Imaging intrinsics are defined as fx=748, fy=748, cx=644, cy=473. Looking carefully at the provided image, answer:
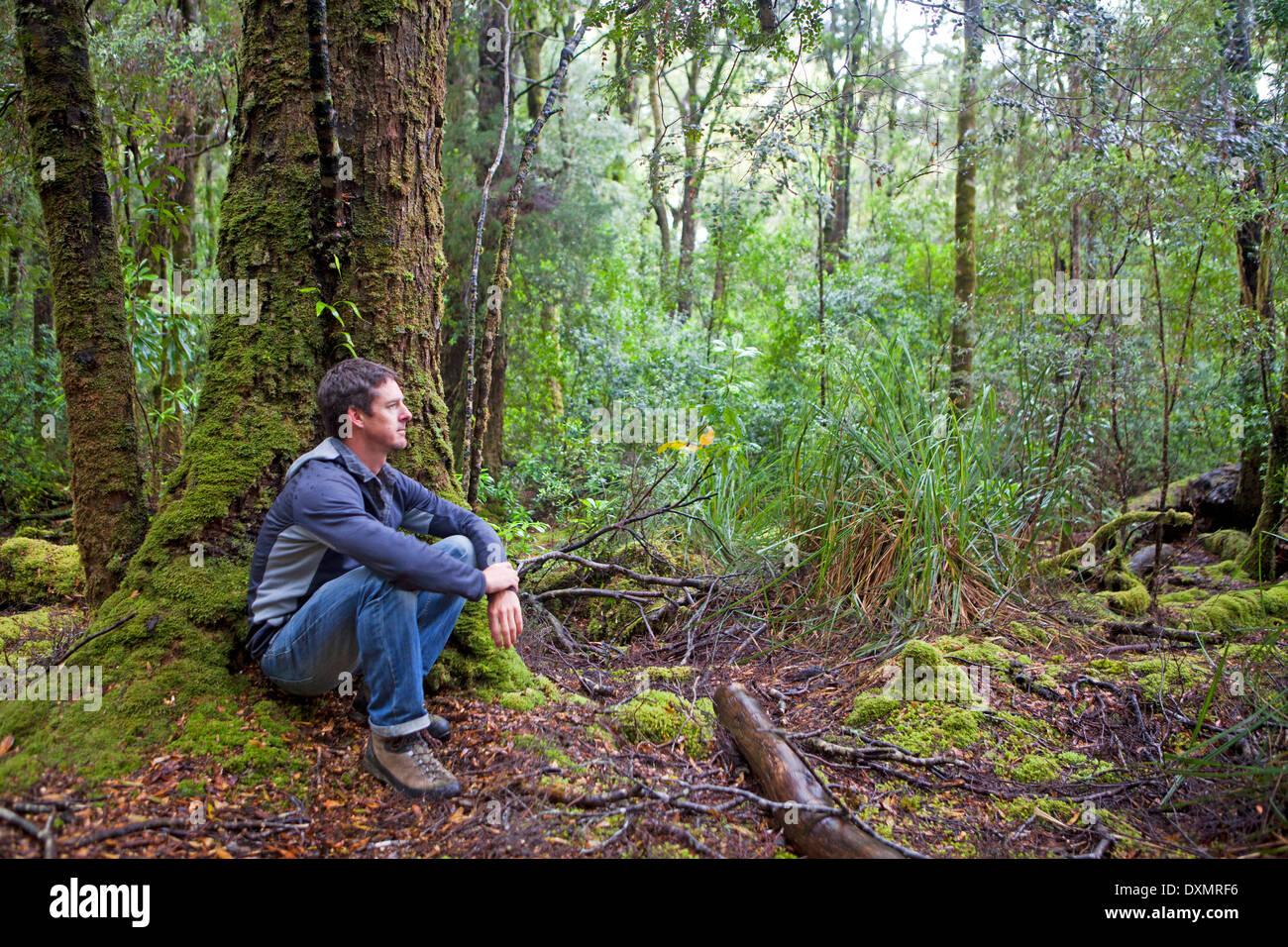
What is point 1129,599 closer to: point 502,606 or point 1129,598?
point 1129,598

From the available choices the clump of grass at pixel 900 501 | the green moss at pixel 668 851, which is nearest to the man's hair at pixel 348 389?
the green moss at pixel 668 851

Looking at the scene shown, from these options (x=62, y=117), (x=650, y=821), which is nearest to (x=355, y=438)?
(x=650, y=821)

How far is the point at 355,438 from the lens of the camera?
2.32 m

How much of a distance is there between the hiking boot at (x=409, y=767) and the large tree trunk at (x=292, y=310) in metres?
0.41

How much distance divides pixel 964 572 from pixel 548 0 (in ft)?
19.0

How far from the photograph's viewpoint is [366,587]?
211cm

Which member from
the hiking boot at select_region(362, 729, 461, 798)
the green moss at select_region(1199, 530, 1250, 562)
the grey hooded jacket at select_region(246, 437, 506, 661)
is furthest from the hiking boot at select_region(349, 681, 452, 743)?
the green moss at select_region(1199, 530, 1250, 562)

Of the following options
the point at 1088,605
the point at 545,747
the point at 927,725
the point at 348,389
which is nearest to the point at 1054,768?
the point at 927,725

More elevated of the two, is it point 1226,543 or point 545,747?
point 545,747

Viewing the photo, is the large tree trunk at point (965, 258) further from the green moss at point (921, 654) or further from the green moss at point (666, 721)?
the green moss at point (666, 721)

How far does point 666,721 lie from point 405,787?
88 cm

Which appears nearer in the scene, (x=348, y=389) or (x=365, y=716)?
(x=348, y=389)
